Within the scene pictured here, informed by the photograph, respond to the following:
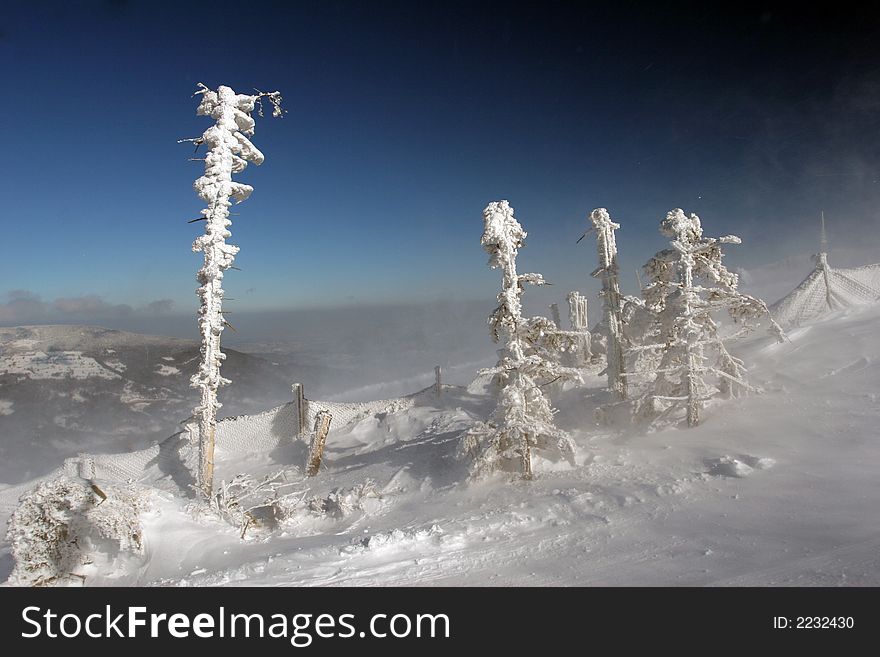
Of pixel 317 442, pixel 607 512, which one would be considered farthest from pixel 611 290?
pixel 317 442

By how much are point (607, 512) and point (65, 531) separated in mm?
10100

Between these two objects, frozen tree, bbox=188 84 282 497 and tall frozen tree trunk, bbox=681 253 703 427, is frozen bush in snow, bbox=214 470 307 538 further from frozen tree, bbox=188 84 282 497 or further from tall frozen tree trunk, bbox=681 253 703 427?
tall frozen tree trunk, bbox=681 253 703 427

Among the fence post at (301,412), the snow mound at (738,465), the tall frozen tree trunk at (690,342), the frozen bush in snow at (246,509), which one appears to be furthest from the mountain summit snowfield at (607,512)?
the fence post at (301,412)

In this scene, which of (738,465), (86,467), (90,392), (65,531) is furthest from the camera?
(90,392)

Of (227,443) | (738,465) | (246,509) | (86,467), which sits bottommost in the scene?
(246,509)

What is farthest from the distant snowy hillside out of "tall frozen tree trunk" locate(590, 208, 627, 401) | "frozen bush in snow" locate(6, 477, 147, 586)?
"tall frozen tree trunk" locate(590, 208, 627, 401)

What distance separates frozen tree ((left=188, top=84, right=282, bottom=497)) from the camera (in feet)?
43.4

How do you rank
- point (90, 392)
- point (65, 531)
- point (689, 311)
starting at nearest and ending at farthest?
1. point (65, 531)
2. point (689, 311)
3. point (90, 392)

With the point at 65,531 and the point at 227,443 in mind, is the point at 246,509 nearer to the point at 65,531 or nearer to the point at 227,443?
the point at 65,531

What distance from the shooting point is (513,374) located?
485 inches

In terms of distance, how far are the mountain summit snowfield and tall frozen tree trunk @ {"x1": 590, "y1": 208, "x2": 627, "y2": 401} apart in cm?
191

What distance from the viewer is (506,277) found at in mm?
12156

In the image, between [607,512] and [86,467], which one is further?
[86,467]
